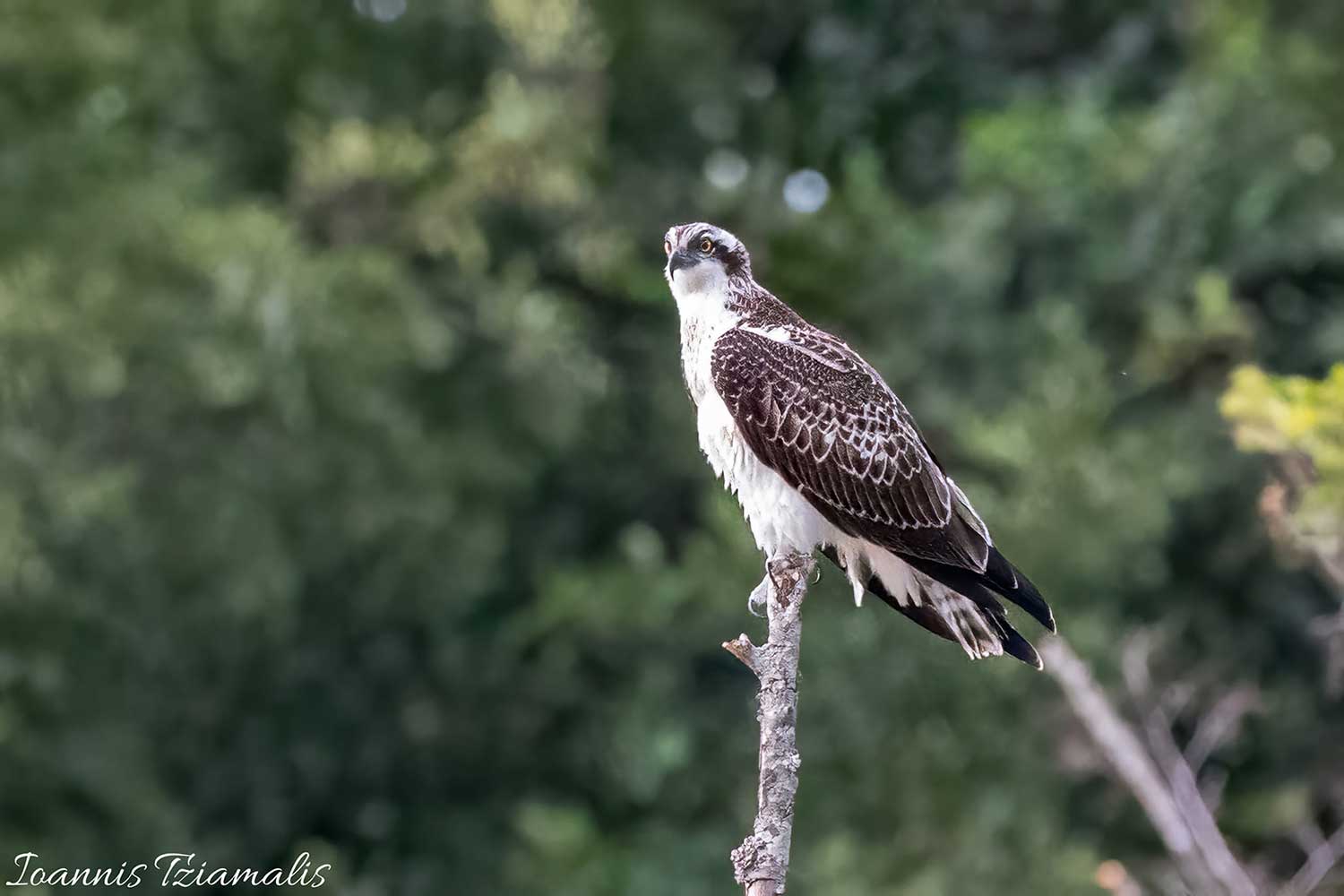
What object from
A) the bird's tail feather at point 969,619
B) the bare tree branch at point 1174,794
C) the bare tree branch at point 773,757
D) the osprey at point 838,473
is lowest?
the bare tree branch at point 773,757

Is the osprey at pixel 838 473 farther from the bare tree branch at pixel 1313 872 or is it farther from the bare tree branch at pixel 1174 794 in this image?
the bare tree branch at pixel 1313 872

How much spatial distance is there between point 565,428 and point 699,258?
37.1 ft

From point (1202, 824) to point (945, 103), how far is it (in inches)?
535

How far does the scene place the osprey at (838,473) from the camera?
6383 millimetres

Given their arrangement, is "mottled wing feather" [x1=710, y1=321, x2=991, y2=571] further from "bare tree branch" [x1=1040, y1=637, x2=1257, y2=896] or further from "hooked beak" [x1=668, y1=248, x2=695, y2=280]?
"bare tree branch" [x1=1040, y1=637, x2=1257, y2=896]

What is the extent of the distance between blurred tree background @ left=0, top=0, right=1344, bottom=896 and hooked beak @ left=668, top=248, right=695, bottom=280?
8003mm

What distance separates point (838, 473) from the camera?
21.4 feet

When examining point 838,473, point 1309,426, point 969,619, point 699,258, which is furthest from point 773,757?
point 1309,426

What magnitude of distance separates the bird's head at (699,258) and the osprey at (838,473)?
16 millimetres

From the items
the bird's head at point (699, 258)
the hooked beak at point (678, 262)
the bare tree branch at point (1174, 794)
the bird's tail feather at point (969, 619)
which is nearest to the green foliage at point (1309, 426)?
the bare tree branch at point (1174, 794)

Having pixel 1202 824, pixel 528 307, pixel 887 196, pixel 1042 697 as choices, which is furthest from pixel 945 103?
pixel 1202 824

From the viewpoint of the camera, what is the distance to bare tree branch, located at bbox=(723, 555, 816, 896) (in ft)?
16.8

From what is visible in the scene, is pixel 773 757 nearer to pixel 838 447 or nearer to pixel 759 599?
pixel 759 599

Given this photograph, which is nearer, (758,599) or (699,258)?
(758,599)
